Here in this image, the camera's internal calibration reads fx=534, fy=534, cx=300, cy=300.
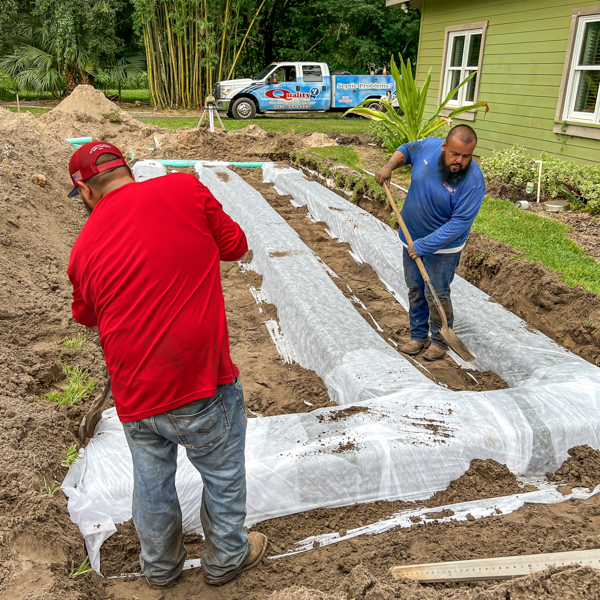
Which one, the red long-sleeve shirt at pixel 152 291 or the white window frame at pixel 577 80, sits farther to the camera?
the white window frame at pixel 577 80

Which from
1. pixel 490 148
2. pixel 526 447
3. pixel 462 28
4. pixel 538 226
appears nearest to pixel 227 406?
pixel 526 447

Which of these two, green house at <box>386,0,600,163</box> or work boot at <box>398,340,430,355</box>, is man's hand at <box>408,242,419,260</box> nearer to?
work boot at <box>398,340,430,355</box>

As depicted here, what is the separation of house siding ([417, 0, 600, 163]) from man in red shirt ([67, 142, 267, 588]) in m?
7.71

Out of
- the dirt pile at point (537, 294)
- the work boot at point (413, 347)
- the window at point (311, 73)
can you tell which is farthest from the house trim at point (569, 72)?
the window at point (311, 73)

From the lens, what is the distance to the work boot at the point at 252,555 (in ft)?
7.19

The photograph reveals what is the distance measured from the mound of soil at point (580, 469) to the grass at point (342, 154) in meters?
7.48

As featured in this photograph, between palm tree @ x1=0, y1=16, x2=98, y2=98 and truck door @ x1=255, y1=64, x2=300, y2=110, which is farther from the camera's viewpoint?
palm tree @ x1=0, y1=16, x2=98, y2=98

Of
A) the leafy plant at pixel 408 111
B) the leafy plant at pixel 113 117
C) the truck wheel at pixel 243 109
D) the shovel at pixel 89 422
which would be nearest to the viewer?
the shovel at pixel 89 422

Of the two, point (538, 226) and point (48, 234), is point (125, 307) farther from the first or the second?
point (538, 226)

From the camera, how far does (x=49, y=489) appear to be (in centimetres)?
239

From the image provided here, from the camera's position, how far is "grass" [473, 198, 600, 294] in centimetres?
481

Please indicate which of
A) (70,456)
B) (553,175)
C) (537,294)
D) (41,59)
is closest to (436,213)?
(537,294)

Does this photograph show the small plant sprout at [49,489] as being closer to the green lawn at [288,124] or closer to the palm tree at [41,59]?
the green lawn at [288,124]

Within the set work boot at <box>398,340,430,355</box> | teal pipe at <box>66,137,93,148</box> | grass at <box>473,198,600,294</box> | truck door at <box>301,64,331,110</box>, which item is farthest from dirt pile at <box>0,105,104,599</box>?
truck door at <box>301,64,331,110</box>
